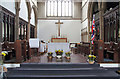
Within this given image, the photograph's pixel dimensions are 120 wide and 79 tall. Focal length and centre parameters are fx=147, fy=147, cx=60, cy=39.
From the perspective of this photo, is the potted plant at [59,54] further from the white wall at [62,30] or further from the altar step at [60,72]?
the white wall at [62,30]


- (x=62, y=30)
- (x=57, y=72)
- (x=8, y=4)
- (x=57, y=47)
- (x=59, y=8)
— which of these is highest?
(x=59, y=8)

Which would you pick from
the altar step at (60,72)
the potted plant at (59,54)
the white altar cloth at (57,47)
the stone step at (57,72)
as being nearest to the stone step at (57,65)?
the altar step at (60,72)

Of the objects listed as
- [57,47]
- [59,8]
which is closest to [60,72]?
[57,47]

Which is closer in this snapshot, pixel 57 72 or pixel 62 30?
pixel 57 72

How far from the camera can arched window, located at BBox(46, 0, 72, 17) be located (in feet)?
60.2

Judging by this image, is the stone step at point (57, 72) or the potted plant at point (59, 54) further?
the potted plant at point (59, 54)

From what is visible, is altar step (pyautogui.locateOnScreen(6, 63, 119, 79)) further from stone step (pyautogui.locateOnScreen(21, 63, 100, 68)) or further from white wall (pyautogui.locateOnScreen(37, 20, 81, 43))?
white wall (pyautogui.locateOnScreen(37, 20, 81, 43))

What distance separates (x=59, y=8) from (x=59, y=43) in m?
11.5

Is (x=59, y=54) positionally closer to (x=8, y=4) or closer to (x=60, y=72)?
(x=60, y=72)

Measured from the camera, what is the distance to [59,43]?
25.4 ft

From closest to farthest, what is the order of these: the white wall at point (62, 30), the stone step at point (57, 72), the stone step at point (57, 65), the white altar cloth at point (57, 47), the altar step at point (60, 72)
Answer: the altar step at point (60, 72), the stone step at point (57, 72), the stone step at point (57, 65), the white altar cloth at point (57, 47), the white wall at point (62, 30)

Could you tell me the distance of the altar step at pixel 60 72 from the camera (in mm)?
4441

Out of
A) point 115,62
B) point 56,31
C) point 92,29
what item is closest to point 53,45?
point 92,29

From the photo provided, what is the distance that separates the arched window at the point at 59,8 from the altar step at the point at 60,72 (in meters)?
13.5
